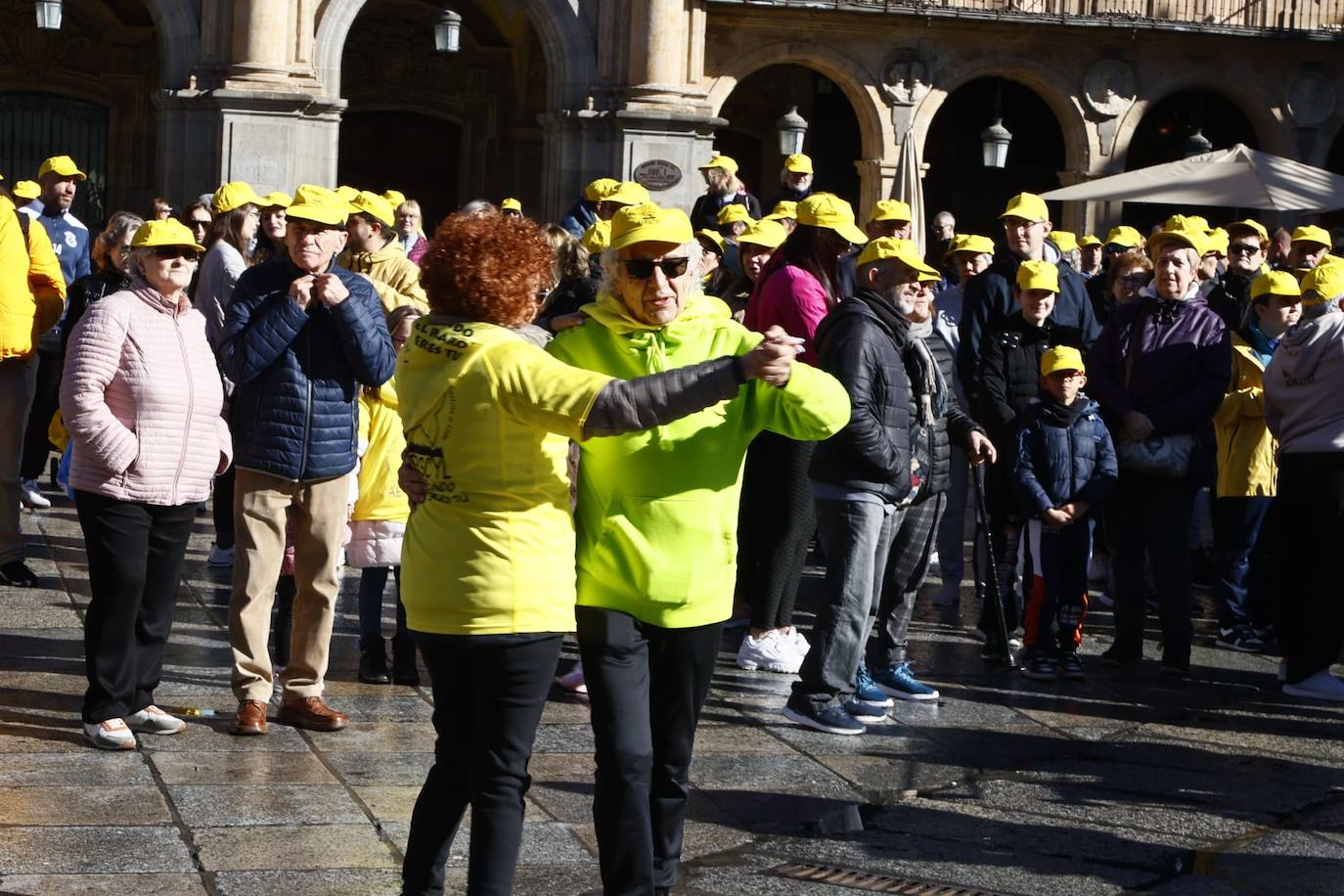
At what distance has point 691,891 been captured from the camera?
18.6 feet

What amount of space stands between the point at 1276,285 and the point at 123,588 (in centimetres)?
547

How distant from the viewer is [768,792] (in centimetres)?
675

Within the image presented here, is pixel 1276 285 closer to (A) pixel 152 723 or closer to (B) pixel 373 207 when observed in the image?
(B) pixel 373 207

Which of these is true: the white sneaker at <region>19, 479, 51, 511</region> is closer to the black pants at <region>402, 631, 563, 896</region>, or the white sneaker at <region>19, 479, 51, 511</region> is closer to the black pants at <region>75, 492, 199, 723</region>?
the black pants at <region>75, 492, 199, 723</region>

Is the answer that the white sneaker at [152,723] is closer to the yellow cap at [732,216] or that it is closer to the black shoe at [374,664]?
the black shoe at [374,664]

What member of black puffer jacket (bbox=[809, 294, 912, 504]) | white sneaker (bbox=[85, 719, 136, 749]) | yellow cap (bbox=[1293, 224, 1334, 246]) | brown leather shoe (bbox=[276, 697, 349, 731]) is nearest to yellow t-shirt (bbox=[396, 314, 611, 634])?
white sneaker (bbox=[85, 719, 136, 749])

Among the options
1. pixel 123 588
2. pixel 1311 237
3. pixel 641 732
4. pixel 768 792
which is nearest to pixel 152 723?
pixel 123 588

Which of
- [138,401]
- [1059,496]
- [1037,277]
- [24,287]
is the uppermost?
[1037,277]

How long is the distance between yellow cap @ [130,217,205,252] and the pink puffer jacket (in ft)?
0.51

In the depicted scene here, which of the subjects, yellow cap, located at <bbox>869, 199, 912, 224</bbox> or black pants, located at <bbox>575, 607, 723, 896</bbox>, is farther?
yellow cap, located at <bbox>869, 199, 912, 224</bbox>

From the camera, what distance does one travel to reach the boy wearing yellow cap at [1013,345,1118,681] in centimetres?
898

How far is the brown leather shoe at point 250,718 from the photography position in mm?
7152

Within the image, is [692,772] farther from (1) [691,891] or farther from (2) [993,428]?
(2) [993,428]

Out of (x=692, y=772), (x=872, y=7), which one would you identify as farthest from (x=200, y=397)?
(x=872, y=7)
